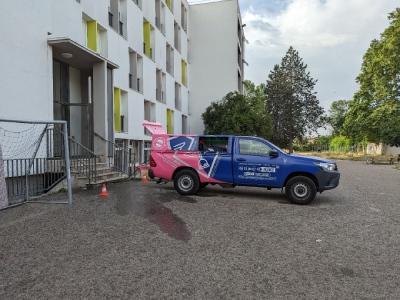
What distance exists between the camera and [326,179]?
8.22 metres

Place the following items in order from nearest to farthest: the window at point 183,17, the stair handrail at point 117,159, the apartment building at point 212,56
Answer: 1. the stair handrail at point 117,159
2. the window at point 183,17
3. the apartment building at point 212,56

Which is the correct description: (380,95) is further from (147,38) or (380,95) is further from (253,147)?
(253,147)

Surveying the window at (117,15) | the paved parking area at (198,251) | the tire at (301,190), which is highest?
the window at (117,15)

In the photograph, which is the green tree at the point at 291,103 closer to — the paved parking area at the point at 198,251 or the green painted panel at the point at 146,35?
the green painted panel at the point at 146,35

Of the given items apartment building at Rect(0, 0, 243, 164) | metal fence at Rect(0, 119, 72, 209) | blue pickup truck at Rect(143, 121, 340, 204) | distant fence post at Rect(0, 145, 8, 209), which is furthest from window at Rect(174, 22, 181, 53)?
distant fence post at Rect(0, 145, 8, 209)

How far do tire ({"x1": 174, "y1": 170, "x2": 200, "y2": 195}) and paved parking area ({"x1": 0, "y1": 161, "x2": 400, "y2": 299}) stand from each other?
4.16 feet

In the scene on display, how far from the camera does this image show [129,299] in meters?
3.16

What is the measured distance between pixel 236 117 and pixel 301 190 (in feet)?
61.0

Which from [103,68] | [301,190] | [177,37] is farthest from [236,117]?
[301,190]

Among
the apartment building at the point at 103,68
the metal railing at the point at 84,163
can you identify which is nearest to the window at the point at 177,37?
the apartment building at the point at 103,68

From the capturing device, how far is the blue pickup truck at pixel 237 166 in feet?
27.3

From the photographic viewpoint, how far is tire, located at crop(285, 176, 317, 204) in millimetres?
8234

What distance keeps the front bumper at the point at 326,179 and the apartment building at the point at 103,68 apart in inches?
321

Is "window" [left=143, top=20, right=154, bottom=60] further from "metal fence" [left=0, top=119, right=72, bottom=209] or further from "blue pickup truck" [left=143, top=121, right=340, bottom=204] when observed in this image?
"blue pickup truck" [left=143, top=121, right=340, bottom=204]
